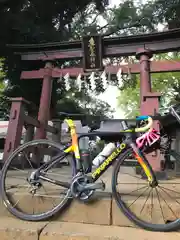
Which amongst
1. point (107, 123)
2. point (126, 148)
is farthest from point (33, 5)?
point (126, 148)

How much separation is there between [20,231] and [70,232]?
1.55 ft

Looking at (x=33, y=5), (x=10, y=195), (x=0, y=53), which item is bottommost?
(x=10, y=195)

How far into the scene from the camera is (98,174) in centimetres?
241

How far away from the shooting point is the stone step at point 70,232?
1.98 metres

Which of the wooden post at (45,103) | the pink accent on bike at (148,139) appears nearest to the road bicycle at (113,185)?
the pink accent on bike at (148,139)

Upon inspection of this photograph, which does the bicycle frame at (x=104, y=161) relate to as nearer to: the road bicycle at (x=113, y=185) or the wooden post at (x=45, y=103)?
the road bicycle at (x=113, y=185)

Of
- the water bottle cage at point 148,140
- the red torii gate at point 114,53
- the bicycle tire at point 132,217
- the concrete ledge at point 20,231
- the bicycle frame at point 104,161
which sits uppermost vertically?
the red torii gate at point 114,53

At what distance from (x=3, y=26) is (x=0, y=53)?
1008 millimetres

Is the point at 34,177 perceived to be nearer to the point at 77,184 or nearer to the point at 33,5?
the point at 77,184

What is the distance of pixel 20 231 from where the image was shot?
2.15 m

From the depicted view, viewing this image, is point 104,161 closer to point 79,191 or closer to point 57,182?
point 79,191

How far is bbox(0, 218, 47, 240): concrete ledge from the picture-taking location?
2121 millimetres

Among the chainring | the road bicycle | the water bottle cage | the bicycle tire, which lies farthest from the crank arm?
the water bottle cage

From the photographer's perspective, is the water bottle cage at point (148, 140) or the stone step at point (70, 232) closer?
the stone step at point (70, 232)
